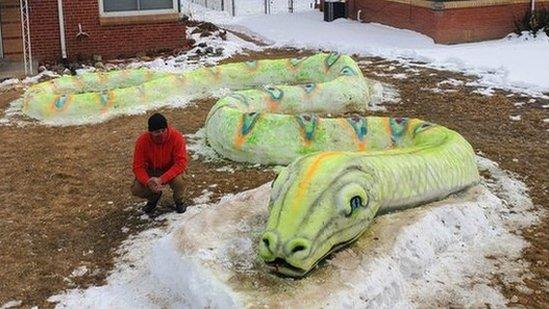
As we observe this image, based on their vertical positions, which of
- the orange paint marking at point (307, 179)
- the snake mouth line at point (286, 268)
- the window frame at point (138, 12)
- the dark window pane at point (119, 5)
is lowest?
the snake mouth line at point (286, 268)

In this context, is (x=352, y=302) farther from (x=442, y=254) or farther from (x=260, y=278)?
(x=442, y=254)

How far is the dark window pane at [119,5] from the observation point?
53.0 feet

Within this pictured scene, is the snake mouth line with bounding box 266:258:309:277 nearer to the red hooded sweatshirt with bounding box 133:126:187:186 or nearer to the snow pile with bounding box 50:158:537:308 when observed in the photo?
the snow pile with bounding box 50:158:537:308

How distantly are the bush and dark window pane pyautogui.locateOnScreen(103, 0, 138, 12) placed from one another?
9337mm

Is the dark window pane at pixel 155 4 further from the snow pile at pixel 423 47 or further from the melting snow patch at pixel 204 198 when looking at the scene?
the melting snow patch at pixel 204 198

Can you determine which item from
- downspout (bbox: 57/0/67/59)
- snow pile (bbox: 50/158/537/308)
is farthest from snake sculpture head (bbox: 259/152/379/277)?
downspout (bbox: 57/0/67/59)

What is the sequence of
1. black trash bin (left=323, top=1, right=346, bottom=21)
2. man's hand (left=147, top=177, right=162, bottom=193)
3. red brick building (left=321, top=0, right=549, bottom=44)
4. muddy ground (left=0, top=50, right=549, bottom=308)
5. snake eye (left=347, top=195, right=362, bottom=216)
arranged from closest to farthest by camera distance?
snake eye (left=347, top=195, right=362, bottom=216) → muddy ground (left=0, top=50, right=549, bottom=308) → man's hand (left=147, top=177, right=162, bottom=193) → red brick building (left=321, top=0, right=549, bottom=44) → black trash bin (left=323, top=1, right=346, bottom=21)

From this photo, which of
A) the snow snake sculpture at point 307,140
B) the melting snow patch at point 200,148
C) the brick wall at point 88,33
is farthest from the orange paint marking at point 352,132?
the brick wall at point 88,33

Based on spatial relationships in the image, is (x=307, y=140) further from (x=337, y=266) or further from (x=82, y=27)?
(x=82, y=27)

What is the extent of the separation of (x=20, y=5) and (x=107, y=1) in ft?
6.39

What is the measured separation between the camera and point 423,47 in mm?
Result: 16172

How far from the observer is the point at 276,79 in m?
12.4

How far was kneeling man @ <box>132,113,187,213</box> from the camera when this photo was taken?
6243 mm

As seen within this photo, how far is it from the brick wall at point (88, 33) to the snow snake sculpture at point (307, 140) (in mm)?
3791
